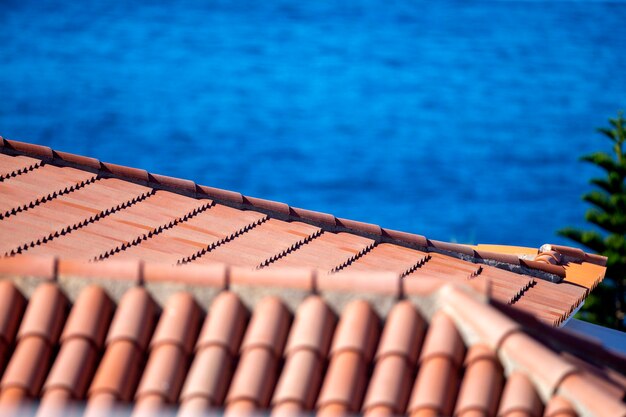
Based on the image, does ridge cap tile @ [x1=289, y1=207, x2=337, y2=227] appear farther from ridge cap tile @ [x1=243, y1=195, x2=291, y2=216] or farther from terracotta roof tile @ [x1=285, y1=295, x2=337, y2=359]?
terracotta roof tile @ [x1=285, y1=295, x2=337, y2=359]

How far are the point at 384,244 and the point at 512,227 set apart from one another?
23853 mm

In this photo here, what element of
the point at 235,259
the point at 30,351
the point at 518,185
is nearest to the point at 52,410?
the point at 30,351

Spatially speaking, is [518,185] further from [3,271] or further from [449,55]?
[3,271]

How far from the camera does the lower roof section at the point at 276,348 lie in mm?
4777

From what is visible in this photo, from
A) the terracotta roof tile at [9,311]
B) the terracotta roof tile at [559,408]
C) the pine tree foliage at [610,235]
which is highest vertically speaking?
the pine tree foliage at [610,235]

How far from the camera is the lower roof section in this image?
4777 mm

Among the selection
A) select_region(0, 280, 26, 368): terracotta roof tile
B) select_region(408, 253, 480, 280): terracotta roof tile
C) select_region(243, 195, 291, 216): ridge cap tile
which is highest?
select_region(243, 195, 291, 216): ridge cap tile

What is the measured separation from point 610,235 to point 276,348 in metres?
15.0

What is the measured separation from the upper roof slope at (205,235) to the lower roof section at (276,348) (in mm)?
2405

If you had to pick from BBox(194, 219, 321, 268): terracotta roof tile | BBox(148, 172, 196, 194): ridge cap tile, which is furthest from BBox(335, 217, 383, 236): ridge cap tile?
BBox(148, 172, 196, 194): ridge cap tile

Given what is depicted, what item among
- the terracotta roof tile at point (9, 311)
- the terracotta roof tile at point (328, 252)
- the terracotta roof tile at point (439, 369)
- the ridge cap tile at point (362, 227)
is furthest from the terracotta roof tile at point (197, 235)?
the terracotta roof tile at point (439, 369)

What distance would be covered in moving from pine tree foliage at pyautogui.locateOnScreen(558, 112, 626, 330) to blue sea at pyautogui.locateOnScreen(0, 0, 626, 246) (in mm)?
10984

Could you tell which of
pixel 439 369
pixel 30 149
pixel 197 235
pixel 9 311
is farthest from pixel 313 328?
pixel 30 149

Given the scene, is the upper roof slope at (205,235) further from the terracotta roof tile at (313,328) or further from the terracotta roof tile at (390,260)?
the terracotta roof tile at (313,328)
